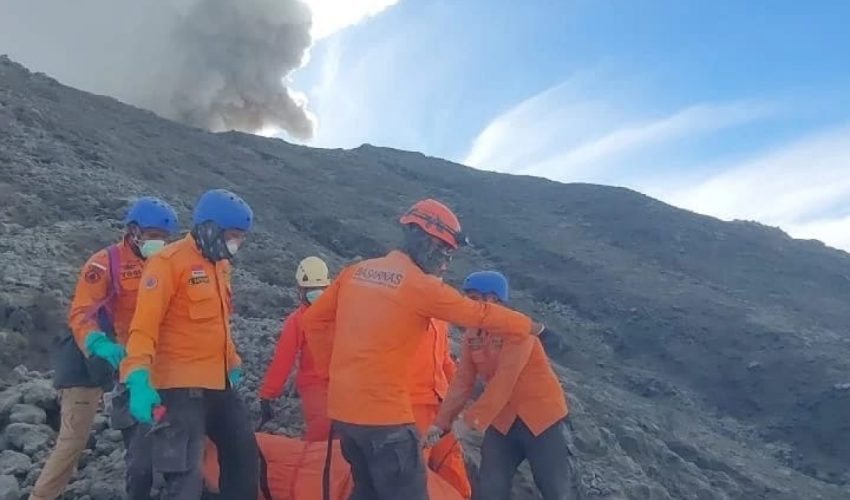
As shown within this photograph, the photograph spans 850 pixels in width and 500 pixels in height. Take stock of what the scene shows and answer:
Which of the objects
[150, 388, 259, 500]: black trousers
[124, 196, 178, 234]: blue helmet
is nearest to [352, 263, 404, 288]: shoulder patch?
[150, 388, 259, 500]: black trousers

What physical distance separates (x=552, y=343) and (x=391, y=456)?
13.4 meters

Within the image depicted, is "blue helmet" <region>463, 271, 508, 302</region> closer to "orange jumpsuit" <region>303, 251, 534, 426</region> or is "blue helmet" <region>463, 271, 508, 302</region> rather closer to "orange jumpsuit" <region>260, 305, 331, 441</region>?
"orange jumpsuit" <region>260, 305, 331, 441</region>

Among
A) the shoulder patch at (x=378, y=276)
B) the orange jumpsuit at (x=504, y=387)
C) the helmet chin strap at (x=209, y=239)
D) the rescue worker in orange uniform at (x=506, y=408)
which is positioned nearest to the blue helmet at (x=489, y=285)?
the rescue worker in orange uniform at (x=506, y=408)

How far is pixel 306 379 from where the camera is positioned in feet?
20.0

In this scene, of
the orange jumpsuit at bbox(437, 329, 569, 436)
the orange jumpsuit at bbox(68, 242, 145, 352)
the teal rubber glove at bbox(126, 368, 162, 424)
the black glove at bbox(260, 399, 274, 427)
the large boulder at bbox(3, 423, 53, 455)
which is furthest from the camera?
the black glove at bbox(260, 399, 274, 427)

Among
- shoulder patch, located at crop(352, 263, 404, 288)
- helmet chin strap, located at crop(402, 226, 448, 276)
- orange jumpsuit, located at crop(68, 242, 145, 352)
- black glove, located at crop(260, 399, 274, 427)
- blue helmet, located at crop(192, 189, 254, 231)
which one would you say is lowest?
black glove, located at crop(260, 399, 274, 427)

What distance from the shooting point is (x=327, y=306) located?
4758 mm

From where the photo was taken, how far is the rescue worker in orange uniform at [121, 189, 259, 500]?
14.4 feet

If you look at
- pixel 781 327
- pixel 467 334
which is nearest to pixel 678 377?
pixel 781 327

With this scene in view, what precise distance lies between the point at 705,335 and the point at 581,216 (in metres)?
9.41

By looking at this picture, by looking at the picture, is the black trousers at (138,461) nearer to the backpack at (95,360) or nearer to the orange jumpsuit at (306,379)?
the backpack at (95,360)

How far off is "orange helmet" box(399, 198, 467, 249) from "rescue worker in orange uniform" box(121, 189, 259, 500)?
856 mm

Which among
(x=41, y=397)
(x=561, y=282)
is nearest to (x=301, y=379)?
(x=41, y=397)

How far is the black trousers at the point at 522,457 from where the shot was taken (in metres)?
5.71
